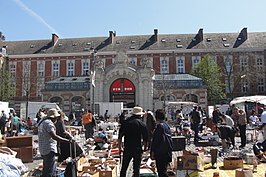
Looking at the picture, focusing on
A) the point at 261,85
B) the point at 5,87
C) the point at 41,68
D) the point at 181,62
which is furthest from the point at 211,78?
the point at 5,87

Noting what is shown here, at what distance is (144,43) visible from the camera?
174 ft

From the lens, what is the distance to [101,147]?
12898mm

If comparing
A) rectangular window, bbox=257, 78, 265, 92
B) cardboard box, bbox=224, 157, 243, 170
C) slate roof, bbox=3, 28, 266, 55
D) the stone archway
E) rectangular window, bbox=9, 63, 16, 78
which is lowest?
cardboard box, bbox=224, 157, 243, 170

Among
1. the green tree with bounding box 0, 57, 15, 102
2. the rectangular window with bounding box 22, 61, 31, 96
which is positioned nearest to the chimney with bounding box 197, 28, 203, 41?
the rectangular window with bounding box 22, 61, 31, 96

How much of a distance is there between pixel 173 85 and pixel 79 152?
3280 cm

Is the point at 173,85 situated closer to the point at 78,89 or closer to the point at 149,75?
the point at 149,75

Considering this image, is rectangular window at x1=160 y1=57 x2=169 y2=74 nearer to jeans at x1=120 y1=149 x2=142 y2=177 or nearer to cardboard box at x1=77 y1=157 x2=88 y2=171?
cardboard box at x1=77 y1=157 x2=88 y2=171

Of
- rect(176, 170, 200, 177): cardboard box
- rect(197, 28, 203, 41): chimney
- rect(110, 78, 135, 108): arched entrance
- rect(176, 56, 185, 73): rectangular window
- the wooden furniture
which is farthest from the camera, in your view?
rect(197, 28, 203, 41): chimney

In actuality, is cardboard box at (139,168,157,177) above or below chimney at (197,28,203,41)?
below

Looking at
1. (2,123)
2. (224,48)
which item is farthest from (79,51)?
(2,123)

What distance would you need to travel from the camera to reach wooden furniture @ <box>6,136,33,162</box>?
34.2 feet

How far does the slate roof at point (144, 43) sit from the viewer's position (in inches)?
2018

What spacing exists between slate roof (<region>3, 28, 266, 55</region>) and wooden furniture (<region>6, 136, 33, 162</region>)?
41.9 meters

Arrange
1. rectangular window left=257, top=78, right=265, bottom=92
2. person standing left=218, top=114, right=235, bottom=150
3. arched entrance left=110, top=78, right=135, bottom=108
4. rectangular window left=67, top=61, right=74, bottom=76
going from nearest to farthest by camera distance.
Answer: person standing left=218, top=114, right=235, bottom=150, arched entrance left=110, top=78, right=135, bottom=108, rectangular window left=257, top=78, right=265, bottom=92, rectangular window left=67, top=61, right=74, bottom=76
